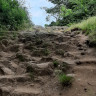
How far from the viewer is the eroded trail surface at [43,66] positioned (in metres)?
2.82

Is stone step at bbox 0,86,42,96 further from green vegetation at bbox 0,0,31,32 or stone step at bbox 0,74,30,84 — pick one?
green vegetation at bbox 0,0,31,32

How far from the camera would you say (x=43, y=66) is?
3367 mm

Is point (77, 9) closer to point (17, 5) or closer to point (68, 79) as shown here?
point (17, 5)

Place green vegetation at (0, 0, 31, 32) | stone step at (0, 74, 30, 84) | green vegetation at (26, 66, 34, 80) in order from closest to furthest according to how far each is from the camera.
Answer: stone step at (0, 74, 30, 84) → green vegetation at (26, 66, 34, 80) → green vegetation at (0, 0, 31, 32)

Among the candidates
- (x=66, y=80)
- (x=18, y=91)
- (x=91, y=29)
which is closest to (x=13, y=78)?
(x=18, y=91)

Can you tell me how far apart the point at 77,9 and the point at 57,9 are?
8.10 m

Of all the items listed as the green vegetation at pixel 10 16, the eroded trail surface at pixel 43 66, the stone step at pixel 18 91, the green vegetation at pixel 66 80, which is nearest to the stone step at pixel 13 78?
the eroded trail surface at pixel 43 66

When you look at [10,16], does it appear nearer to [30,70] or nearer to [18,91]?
[30,70]

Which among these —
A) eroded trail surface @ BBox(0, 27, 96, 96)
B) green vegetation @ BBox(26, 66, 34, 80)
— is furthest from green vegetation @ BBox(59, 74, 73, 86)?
green vegetation @ BBox(26, 66, 34, 80)

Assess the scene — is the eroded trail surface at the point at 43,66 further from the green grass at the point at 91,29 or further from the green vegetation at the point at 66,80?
the green grass at the point at 91,29

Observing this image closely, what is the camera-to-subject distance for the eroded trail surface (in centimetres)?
282

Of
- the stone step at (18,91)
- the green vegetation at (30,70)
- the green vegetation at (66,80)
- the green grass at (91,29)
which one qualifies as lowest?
the stone step at (18,91)

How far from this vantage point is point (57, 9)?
60.2 feet

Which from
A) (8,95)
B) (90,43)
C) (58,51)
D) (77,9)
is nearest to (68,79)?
(8,95)
